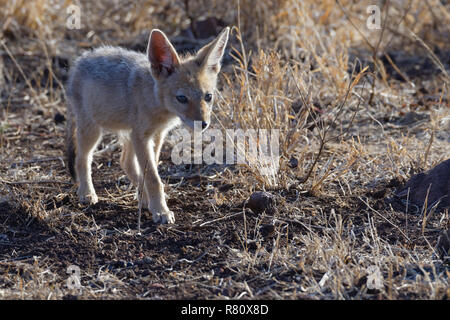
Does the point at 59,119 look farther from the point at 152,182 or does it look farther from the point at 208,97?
the point at 208,97

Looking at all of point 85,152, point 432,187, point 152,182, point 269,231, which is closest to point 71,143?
point 85,152

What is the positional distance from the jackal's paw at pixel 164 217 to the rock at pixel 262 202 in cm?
57

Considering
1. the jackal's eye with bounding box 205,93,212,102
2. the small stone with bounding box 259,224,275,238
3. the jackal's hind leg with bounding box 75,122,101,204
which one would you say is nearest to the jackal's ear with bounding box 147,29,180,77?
the jackal's eye with bounding box 205,93,212,102

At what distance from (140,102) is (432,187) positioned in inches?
87.4

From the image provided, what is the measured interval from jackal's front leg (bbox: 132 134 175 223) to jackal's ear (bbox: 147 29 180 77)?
20.7 inches

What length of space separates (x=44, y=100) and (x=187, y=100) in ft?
10.7

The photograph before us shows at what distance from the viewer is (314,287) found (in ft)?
11.0

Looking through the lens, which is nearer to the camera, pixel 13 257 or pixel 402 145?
pixel 13 257

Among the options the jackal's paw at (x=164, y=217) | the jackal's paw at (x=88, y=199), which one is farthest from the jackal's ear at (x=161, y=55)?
the jackal's paw at (x=88, y=199)

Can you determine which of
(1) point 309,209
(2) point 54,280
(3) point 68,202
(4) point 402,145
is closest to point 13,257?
(2) point 54,280

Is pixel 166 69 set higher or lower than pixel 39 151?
higher

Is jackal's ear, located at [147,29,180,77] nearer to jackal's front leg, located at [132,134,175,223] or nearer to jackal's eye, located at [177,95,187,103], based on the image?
jackal's eye, located at [177,95,187,103]
